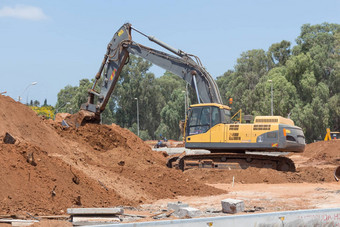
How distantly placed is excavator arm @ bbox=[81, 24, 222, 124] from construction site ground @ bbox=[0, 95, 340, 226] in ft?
5.41

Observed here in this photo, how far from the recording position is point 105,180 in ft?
44.1

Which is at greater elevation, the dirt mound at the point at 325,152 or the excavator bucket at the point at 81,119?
the excavator bucket at the point at 81,119

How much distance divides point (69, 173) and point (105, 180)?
5.22 ft

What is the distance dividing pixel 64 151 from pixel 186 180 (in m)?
4.50

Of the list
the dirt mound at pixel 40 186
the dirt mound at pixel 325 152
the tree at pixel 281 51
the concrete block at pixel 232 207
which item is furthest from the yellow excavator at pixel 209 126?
the tree at pixel 281 51

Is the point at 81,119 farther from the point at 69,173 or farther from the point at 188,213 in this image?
the point at 188,213

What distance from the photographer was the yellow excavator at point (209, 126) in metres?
19.8

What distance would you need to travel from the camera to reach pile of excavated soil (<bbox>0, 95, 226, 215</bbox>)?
1051 cm

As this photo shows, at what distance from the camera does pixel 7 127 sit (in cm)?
1547

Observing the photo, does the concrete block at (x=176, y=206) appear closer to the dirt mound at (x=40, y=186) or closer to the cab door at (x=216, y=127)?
the dirt mound at (x=40, y=186)

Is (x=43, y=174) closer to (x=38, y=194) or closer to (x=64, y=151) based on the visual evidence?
(x=38, y=194)

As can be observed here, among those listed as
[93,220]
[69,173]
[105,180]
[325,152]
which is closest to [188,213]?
[93,220]

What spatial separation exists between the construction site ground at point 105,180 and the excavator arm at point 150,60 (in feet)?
5.41

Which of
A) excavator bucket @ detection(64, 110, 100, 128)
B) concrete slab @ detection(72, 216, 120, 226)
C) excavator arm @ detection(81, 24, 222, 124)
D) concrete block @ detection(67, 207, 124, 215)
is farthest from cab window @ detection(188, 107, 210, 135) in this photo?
concrete slab @ detection(72, 216, 120, 226)
